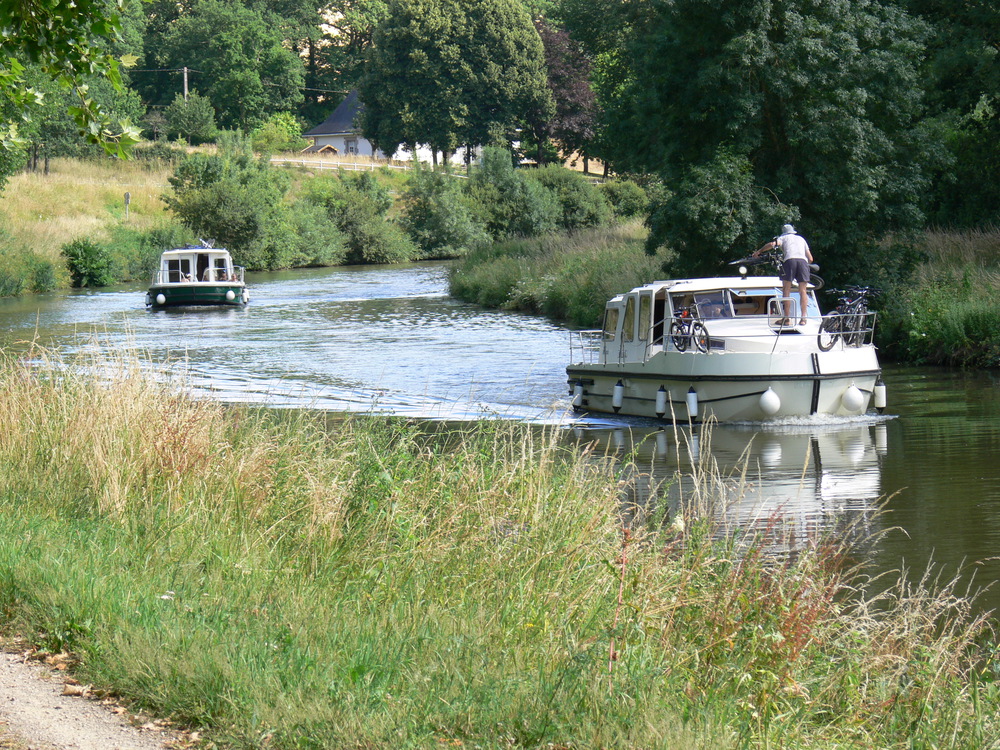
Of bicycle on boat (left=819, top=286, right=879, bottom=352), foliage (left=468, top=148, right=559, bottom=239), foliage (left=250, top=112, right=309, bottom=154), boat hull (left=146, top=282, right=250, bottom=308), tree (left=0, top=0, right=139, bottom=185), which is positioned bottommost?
boat hull (left=146, top=282, right=250, bottom=308)

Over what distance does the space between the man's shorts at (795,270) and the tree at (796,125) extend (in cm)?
742

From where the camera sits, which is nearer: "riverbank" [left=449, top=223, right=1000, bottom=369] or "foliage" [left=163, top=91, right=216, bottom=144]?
"riverbank" [left=449, top=223, right=1000, bottom=369]

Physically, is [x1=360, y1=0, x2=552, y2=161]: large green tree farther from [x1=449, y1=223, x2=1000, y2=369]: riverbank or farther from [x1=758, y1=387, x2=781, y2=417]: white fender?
[x1=758, y1=387, x2=781, y2=417]: white fender

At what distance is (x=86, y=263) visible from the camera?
5666 cm

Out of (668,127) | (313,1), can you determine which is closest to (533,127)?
(313,1)

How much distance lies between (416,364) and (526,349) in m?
3.35

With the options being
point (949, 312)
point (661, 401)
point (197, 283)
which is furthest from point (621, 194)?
point (661, 401)

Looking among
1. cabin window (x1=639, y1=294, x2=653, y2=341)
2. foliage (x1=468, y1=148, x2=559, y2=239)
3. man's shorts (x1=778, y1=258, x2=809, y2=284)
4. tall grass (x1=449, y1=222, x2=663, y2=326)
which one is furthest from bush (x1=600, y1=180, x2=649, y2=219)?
man's shorts (x1=778, y1=258, x2=809, y2=284)

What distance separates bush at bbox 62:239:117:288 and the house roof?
188 feet

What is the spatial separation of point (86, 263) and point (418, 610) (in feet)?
177

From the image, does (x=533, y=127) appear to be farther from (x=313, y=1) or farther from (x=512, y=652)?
(x=512, y=652)

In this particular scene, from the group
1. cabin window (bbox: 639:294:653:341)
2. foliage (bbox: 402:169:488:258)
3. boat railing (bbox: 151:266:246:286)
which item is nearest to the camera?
cabin window (bbox: 639:294:653:341)

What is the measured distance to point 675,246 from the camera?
2761 cm

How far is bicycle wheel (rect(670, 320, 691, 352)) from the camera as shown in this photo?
18.2m
